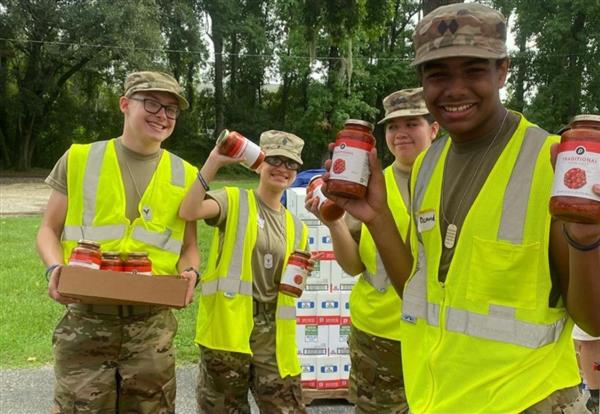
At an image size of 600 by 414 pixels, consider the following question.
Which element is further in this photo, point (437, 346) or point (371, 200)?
point (371, 200)

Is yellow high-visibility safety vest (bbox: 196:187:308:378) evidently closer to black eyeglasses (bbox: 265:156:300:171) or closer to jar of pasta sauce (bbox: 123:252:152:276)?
black eyeglasses (bbox: 265:156:300:171)

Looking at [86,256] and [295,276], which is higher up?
[86,256]

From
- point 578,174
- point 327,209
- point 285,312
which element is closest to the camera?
point 578,174

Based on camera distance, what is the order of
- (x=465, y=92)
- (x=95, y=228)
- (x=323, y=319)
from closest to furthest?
(x=465, y=92)
(x=95, y=228)
(x=323, y=319)

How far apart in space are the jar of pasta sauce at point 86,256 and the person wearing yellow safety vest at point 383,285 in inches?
44.7

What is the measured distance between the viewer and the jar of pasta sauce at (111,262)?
9.08ft

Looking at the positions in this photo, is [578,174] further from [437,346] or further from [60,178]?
[60,178]

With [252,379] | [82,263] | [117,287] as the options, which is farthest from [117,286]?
[252,379]

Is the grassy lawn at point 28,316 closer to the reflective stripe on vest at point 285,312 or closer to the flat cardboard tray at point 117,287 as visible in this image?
the reflective stripe on vest at point 285,312

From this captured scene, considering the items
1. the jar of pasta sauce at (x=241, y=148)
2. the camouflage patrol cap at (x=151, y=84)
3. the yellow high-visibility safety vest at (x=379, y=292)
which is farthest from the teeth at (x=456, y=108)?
the camouflage patrol cap at (x=151, y=84)

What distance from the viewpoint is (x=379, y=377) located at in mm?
3043

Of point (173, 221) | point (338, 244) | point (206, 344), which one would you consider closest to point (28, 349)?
point (206, 344)

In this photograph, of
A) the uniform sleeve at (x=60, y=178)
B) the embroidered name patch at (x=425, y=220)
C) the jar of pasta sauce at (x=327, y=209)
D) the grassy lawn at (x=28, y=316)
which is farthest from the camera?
the grassy lawn at (x=28, y=316)

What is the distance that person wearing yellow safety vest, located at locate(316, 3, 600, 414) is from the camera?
63.0 inches
